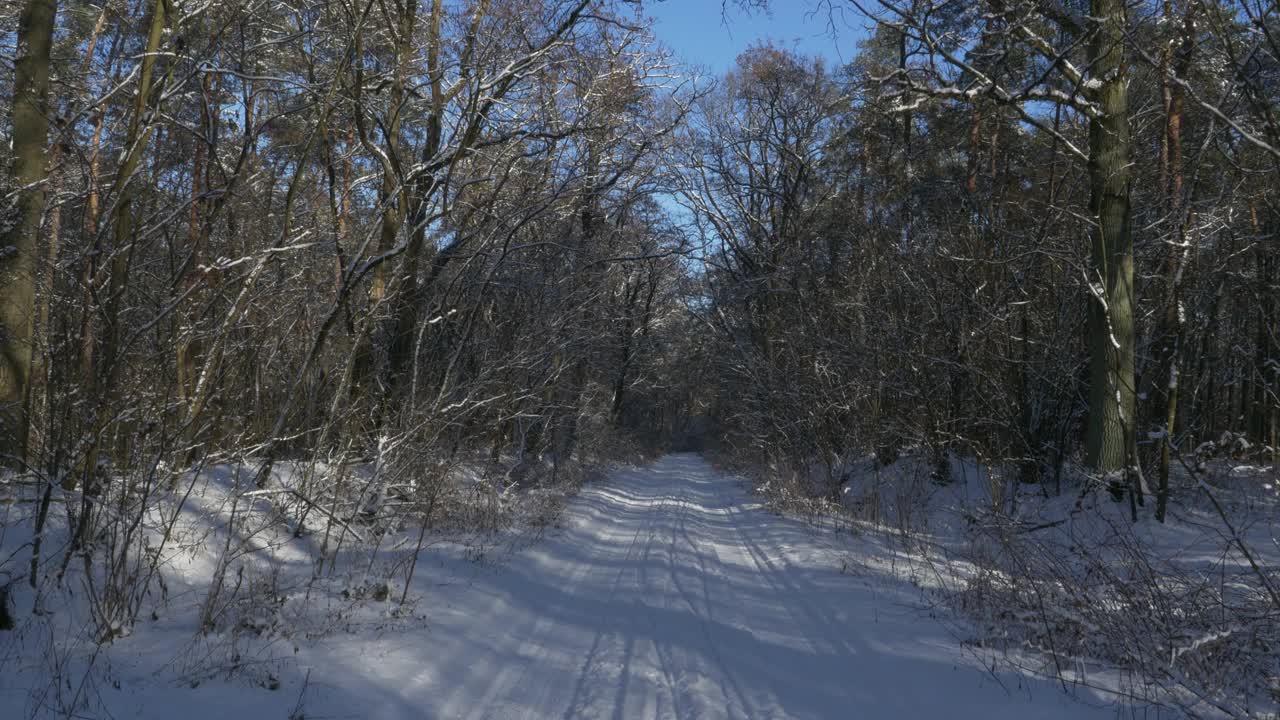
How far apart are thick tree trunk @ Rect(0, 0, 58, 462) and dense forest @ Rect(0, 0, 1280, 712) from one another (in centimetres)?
3

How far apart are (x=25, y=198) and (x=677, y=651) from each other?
6.13 meters

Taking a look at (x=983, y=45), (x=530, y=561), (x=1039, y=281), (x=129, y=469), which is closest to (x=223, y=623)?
(x=129, y=469)

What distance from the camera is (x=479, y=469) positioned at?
39.7 ft

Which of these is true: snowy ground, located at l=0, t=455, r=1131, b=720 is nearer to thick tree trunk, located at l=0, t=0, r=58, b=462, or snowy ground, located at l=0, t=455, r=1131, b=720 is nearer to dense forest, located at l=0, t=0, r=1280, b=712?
dense forest, located at l=0, t=0, r=1280, b=712

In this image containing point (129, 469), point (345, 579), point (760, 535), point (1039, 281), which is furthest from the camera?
point (1039, 281)

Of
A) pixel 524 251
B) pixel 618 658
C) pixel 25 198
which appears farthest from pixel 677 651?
pixel 524 251

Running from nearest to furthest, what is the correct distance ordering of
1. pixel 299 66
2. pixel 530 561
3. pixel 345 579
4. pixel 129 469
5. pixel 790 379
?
pixel 129 469
pixel 345 579
pixel 530 561
pixel 299 66
pixel 790 379

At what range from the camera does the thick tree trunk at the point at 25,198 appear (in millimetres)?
5504

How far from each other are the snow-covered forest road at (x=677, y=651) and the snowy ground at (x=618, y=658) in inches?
0.6

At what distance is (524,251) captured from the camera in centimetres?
1174

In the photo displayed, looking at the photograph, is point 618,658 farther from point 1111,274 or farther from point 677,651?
point 1111,274

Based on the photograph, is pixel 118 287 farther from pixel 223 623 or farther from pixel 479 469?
pixel 479 469

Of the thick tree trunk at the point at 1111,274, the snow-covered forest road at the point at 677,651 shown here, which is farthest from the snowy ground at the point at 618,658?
the thick tree trunk at the point at 1111,274

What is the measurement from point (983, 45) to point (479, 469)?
10203mm
